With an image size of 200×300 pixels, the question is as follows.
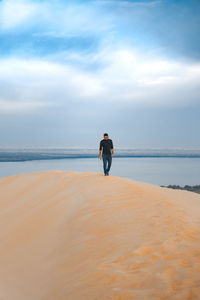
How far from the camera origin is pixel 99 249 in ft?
13.0

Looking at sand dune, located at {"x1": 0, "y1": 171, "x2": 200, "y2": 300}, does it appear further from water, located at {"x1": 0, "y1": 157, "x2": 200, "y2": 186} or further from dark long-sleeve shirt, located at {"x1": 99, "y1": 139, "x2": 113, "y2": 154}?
water, located at {"x1": 0, "y1": 157, "x2": 200, "y2": 186}

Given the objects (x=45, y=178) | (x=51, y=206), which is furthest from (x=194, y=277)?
(x=45, y=178)

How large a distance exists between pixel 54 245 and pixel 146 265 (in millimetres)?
1988

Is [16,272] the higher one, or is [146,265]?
[146,265]

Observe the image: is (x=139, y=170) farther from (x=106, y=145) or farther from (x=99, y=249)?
(x=99, y=249)

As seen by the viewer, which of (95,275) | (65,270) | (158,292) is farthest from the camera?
(65,270)

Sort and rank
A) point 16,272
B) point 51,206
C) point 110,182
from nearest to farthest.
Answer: point 16,272
point 51,206
point 110,182

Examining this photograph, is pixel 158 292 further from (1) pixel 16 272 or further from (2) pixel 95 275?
(1) pixel 16 272

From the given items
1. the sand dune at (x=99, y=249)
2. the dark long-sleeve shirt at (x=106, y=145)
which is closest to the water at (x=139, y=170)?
the dark long-sleeve shirt at (x=106, y=145)

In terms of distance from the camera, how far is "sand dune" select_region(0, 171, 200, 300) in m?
2.89

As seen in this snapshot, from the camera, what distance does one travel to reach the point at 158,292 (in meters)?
2.63

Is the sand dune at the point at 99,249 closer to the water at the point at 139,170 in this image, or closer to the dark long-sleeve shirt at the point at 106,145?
the dark long-sleeve shirt at the point at 106,145

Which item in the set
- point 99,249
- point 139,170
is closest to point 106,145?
point 99,249

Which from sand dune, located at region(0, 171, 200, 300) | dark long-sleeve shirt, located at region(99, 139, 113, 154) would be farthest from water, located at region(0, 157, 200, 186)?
sand dune, located at region(0, 171, 200, 300)
